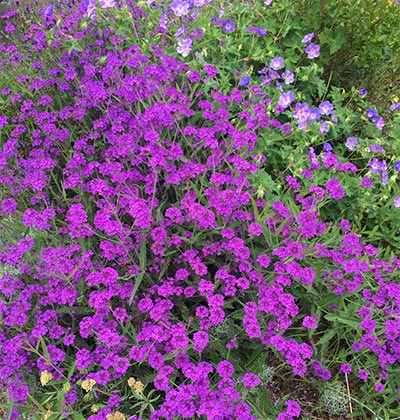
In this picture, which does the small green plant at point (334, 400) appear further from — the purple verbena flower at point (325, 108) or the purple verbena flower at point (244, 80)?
the purple verbena flower at point (244, 80)

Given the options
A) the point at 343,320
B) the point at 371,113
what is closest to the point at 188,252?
the point at 343,320

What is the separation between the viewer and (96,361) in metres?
2.11

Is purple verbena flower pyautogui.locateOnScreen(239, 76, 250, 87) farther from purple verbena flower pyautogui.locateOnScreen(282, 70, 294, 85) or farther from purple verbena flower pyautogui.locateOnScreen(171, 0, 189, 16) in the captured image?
purple verbena flower pyautogui.locateOnScreen(171, 0, 189, 16)

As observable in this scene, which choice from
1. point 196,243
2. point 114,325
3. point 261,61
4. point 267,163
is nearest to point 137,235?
point 196,243

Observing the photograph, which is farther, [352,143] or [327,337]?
[352,143]

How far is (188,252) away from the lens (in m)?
2.15

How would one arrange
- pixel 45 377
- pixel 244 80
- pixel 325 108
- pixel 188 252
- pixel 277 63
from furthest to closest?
pixel 277 63, pixel 325 108, pixel 244 80, pixel 188 252, pixel 45 377

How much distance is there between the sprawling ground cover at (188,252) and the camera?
201 cm

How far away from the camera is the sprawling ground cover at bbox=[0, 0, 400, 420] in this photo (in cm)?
201

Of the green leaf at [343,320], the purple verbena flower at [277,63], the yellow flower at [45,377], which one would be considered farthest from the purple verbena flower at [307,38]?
the yellow flower at [45,377]

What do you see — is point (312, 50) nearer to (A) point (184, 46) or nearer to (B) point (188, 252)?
(A) point (184, 46)

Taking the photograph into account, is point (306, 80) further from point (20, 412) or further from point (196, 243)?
point (20, 412)

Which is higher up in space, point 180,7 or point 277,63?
point 180,7

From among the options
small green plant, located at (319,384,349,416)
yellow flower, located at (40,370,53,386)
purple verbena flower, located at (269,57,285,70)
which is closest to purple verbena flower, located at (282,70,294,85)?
purple verbena flower, located at (269,57,285,70)
